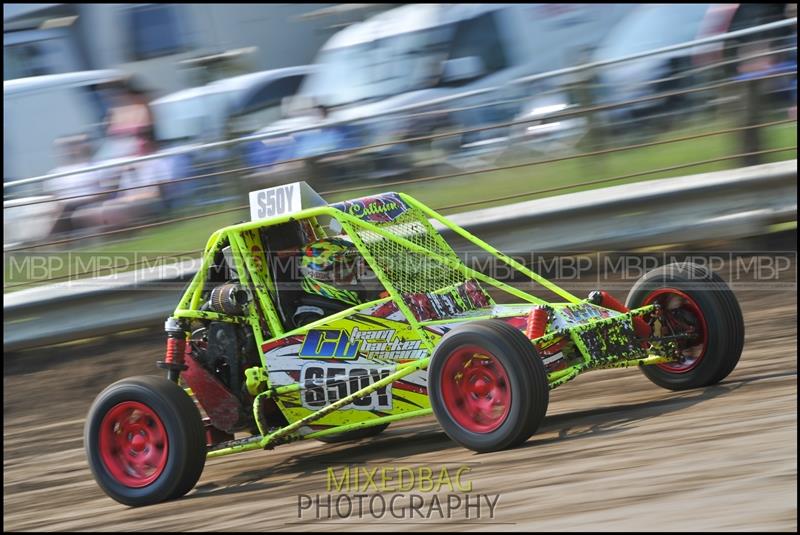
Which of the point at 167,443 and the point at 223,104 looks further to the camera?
the point at 223,104

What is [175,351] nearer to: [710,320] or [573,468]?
[573,468]

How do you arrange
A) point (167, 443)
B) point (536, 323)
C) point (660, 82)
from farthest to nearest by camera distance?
point (660, 82) → point (167, 443) → point (536, 323)

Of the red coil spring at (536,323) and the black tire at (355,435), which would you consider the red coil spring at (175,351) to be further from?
the red coil spring at (536,323)

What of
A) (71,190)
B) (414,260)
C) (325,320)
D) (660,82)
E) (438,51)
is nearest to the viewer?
(325,320)

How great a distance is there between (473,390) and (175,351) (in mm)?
1714

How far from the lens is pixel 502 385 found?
17.0 ft

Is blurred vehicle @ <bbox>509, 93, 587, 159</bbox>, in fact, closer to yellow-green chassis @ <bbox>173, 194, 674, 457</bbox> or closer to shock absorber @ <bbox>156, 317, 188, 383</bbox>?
yellow-green chassis @ <bbox>173, 194, 674, 457</bbox>

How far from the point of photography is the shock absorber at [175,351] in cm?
609

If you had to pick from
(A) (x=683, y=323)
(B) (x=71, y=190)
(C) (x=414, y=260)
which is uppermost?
(B) (x=71, y=190)

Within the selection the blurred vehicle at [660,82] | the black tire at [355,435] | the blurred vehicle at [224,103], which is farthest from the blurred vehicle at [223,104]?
the black tire at [355,435]

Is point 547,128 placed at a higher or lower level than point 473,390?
higher

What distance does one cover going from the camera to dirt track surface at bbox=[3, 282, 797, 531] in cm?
411

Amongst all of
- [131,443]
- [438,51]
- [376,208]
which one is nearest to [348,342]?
[376,208]

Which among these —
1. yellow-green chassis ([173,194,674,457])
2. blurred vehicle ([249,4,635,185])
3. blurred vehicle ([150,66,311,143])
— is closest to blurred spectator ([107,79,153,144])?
blurred vehicle ([150,66,311,143])
